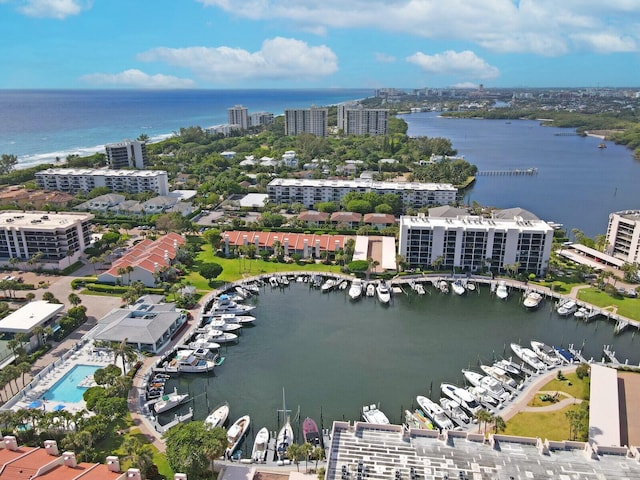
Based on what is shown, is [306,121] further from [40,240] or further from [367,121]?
[40,240]

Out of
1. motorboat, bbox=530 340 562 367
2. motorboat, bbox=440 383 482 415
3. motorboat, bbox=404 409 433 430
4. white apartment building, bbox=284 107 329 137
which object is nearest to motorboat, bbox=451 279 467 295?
motorboat, bbox=530 340 562 367

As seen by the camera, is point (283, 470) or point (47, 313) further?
point (47, 313)

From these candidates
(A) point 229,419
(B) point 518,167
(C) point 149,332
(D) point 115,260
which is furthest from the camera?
(B) point 518,167

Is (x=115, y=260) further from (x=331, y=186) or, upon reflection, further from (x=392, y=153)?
(x=392, y=153)

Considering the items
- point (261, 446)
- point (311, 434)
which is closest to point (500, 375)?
point (311, 434)

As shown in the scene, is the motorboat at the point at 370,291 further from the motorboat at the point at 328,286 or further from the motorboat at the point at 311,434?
the motorboat at the point at 311,434

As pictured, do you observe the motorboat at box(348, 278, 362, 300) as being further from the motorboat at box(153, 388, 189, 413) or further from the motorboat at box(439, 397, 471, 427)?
the motorboat at box(153, 388, 189, 413)

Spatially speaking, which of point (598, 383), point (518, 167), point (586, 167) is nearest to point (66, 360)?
point (598, 383)
